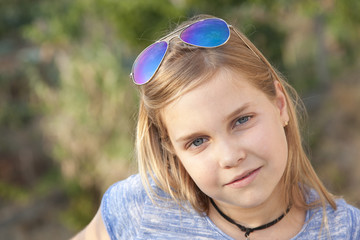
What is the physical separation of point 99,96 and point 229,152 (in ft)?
14.8

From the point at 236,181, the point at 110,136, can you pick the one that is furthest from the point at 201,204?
the point at 110,136

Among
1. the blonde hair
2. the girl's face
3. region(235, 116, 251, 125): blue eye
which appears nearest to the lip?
the girl's face

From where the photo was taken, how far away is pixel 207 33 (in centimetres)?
130

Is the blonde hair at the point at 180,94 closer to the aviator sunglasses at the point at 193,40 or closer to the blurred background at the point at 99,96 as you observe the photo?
the aviator sunglasses at the point at 193,40

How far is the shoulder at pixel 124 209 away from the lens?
55.2 inches

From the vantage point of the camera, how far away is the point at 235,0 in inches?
247

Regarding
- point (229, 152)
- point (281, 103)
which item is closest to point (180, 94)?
point (229, 152)

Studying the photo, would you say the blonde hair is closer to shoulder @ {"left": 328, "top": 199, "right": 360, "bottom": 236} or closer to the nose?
shoulder @ {"left": 328, "top": 199, "right": 360, "bottom": 236}

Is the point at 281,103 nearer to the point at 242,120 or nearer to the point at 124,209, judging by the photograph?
the point at 242,120

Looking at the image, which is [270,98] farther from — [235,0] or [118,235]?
[235,0]

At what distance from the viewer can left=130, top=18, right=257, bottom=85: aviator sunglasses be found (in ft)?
4.22

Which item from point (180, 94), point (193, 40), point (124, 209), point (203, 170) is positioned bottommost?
point (124, 209)

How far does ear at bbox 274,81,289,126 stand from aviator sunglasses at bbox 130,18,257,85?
0.79 feet

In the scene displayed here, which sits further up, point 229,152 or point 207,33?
point 207,33
